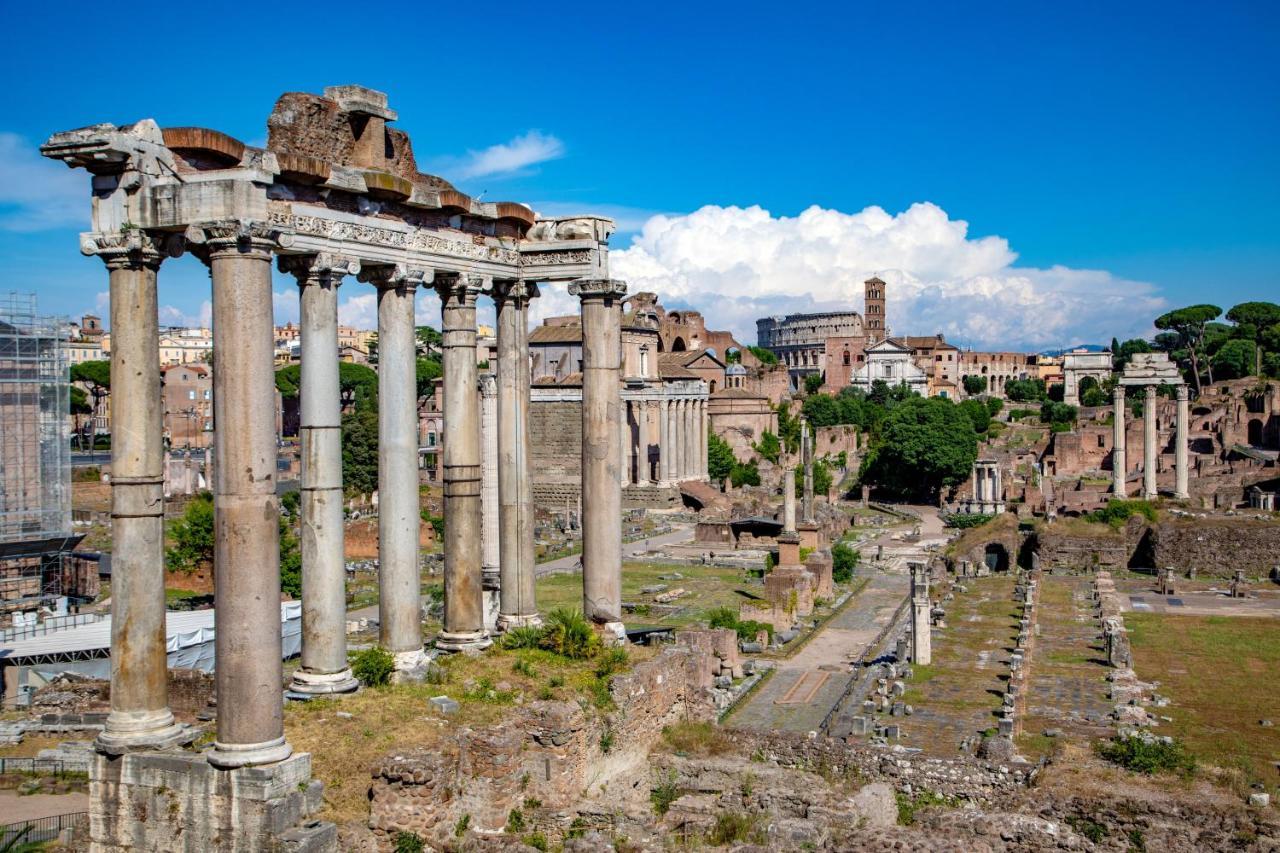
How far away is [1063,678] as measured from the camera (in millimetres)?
30281

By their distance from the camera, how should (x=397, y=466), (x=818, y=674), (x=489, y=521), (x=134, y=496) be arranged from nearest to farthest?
(x=134, y=496) < (x=397, y=466) < (x=489, y=521) < (x=818, y=674)

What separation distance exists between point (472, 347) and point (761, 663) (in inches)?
753

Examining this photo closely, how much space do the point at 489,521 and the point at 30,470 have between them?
73.3 ft

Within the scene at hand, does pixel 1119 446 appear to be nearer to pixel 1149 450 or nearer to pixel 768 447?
pixel 1149 450

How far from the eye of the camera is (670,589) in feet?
158

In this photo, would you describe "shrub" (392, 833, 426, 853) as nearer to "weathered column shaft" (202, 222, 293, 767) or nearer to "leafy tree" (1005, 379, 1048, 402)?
"weathered column shaft" (202, 222, 293, 767)

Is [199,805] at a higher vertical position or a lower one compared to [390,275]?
lower

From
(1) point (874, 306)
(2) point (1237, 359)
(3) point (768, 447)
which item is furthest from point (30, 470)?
(1) point (874, 306)

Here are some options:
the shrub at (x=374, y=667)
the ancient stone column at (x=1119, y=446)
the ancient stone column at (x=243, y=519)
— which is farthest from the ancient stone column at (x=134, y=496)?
the ancient stone column at (x=1119, y=446)

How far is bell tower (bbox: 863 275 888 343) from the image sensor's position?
192 meters

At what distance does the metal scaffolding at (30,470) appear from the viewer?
38.6 m

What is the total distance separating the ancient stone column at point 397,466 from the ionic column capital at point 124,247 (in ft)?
11.2

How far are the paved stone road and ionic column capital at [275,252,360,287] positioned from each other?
41.4 feet

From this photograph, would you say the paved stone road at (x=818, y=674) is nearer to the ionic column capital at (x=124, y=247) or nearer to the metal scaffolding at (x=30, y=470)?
the ionic column capital at (x=124, y=247)
